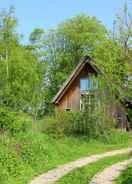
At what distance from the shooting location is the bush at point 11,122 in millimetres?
18828

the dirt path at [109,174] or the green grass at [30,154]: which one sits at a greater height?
the green grass at [30,154]

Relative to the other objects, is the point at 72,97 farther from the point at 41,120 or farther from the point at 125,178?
the point at 125,178

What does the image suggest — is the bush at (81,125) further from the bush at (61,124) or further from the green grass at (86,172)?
the green grass at (86,172)

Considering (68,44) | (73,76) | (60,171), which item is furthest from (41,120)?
(68,44)

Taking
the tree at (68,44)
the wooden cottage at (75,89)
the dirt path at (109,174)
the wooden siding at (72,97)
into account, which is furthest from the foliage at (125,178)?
the tree at (68,44)

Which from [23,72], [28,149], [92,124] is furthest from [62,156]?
[23,72]

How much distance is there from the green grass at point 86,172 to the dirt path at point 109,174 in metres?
0.24

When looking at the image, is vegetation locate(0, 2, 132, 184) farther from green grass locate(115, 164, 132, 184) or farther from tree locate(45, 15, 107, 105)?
tree locate(45, 15, 107, 105)

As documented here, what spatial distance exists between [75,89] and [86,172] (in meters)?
23.9

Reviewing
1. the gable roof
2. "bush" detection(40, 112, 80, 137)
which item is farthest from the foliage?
the gable roof

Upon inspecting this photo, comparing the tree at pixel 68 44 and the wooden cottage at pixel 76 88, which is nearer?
the wooden cottage at pixel 76 88

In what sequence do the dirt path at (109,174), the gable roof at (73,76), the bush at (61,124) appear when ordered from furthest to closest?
1. the gable roof at (73,76)
2. the bush at (61,124)
3. the dirt path at (109,174)

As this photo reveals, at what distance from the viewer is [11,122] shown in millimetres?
19297

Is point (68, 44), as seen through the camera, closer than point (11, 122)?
No
